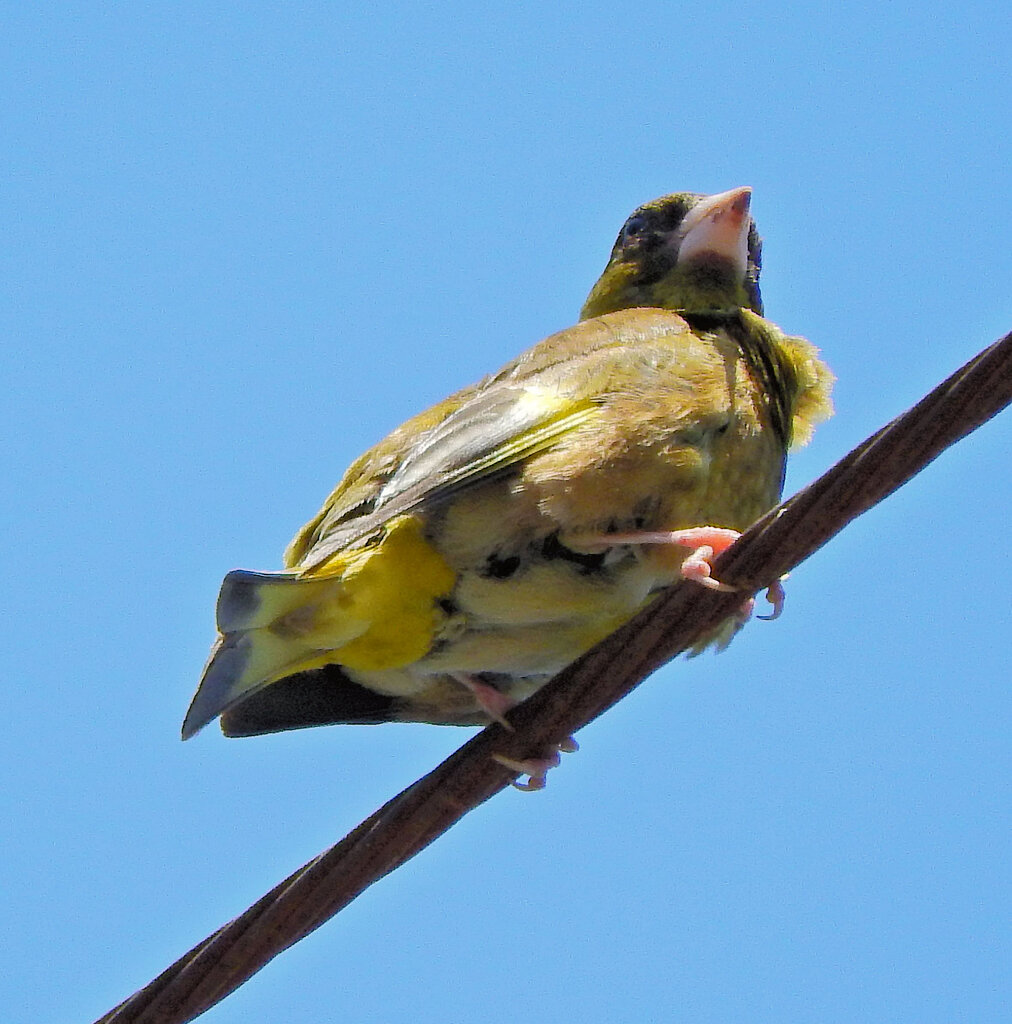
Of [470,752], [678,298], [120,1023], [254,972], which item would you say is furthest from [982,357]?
[678,298]

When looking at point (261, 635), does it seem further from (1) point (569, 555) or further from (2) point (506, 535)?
(1) point (569, 555)

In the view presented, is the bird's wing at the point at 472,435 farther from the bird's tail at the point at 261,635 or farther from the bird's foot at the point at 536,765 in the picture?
the bird's foot at the point at 536,765

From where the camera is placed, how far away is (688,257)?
5582mm

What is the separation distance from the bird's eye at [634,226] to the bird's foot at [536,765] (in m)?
2.48

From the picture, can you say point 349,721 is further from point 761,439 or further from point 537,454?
point 761,439

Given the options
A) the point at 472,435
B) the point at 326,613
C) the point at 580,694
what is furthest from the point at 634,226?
the point at 580,694

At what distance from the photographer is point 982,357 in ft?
8.57

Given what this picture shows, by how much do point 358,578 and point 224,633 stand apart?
37 centimetres

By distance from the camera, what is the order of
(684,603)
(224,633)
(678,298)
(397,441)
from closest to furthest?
1. (684,603)
2. (224,633)
3. (397,441)
4. (678,298)

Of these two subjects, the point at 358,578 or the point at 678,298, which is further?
the point at 678,298

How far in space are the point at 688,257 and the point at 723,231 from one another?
163 millimetres

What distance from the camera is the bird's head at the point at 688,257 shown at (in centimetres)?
551

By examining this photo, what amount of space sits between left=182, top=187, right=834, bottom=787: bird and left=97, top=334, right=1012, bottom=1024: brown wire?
0.44 meters

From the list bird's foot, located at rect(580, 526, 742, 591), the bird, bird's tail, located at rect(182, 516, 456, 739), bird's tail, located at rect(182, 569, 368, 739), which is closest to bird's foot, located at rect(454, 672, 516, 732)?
the bird
